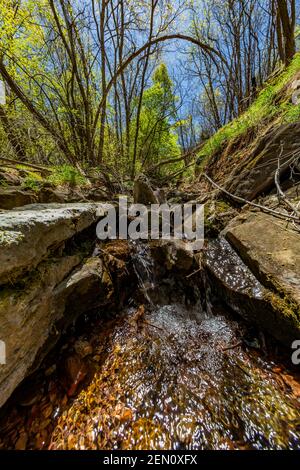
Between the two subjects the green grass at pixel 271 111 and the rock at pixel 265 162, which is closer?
the rock at pixel 265 162

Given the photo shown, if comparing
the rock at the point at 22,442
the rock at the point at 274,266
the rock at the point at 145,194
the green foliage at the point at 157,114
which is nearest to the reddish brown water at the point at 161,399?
the rock at the point at 22,442

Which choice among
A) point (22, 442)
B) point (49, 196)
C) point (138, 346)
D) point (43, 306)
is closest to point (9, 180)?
point (49, 196)

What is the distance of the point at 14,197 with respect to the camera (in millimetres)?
3033

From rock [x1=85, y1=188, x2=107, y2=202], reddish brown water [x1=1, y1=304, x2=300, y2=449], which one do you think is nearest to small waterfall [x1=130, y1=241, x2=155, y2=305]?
reddish brown water [x1=1, y1=304, x2=300, y2=449]

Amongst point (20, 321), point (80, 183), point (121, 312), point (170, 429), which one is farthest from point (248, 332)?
point (80, 183)

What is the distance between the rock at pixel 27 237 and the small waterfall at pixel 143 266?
3.49ft

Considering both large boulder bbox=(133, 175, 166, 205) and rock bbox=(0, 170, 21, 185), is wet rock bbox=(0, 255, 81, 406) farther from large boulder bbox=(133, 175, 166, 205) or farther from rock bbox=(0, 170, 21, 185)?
large boulder bbox=(133, 175, 166, 205)

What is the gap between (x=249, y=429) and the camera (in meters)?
1.44

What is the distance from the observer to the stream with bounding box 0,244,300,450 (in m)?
1.42

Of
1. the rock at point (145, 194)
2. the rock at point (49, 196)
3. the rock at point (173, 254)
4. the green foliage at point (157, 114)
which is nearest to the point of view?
the rock at point (173, 254)

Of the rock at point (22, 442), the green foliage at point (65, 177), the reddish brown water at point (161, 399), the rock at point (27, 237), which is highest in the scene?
the green foliage at point (65, 177)

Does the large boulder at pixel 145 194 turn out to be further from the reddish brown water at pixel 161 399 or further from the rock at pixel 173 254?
the reddish brown water at pixel 161 399

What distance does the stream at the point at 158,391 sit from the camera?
1424 millimetres

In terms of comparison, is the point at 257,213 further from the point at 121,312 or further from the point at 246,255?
the point at 121,312
